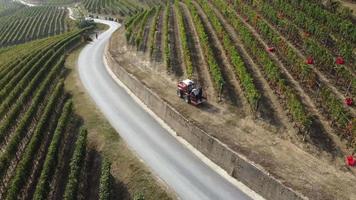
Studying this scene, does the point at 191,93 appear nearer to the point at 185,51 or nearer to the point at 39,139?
the point at 185,51

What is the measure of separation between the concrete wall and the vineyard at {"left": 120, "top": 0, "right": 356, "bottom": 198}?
4.76m

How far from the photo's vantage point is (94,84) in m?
46.8

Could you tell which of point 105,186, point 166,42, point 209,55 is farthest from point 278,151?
point 166,42

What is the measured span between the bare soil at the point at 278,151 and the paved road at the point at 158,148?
2.82 metres

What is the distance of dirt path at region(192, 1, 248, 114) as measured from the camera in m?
35.8

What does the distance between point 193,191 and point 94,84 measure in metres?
24.9

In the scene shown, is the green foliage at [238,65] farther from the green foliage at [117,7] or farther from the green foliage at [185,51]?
the green foliage at [117,7]

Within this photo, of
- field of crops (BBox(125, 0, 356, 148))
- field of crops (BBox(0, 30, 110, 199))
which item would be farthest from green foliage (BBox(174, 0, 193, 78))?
field of crops (BBox(0, 30, 110, 199))

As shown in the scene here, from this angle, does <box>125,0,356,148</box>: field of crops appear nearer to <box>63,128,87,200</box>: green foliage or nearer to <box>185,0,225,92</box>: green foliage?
<box>185,0,225,92</box>: green foliage

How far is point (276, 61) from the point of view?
4153cm

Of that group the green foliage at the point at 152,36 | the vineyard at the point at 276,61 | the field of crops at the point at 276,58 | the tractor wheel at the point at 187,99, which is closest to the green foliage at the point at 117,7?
the green foliage at the point at 152,36

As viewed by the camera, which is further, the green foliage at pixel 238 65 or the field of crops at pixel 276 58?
the green foliage at pixel 238 65

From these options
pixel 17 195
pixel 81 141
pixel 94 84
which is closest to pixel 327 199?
pixel 81 141

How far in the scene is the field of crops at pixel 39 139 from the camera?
26697mm
